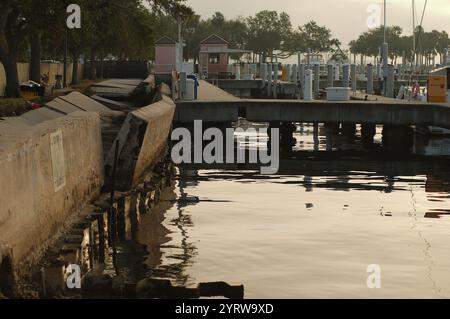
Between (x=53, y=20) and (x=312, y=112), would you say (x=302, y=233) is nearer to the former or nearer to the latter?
(x=312, y=112)

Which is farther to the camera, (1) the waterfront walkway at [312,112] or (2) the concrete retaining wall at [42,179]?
(1) the waterfront walkway at [312,112]

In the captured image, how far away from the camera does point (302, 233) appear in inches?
822

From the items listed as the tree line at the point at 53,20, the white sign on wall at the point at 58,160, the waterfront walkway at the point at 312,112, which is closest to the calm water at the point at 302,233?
the white sign on wall at the point at 58,160

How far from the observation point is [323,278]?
640 inches

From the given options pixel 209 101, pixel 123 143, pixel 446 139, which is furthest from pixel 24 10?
pixel 123 143

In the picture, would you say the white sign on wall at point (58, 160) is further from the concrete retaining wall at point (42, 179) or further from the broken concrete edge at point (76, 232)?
the broken concrete edge at point (76, 232)

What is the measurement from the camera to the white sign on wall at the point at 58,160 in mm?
16250

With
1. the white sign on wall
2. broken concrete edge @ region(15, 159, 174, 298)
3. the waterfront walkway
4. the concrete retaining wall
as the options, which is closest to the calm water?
broken concrete edge @ region(15, 159, 174, 298)

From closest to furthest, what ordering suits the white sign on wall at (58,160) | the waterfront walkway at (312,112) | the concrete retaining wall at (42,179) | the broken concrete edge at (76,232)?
1. the concrete retaining wall at (42,179)
2. the broken concrete edge at (76,232)
3. the white sign on wall at (58,160)
4. the waterfront walkway at (312,112)

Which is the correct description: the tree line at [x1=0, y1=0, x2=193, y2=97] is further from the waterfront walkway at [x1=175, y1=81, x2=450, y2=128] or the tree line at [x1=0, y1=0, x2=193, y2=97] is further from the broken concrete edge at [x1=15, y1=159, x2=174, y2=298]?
the broken concrete edge at [x1=15, y1=159, x2=174, y2=298]

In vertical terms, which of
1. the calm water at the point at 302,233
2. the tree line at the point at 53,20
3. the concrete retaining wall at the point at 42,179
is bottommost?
the calm water at the point at 302,233

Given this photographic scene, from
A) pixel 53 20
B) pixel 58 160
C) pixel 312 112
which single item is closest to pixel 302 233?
pixel 58 160

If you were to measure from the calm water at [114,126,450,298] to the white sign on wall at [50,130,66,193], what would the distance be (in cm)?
180

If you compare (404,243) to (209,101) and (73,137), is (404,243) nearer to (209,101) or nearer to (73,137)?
(73,137)
